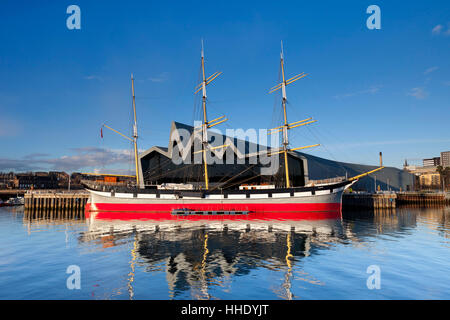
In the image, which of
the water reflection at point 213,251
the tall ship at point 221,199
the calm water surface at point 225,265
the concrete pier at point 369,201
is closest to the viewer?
the calm water surface at point 225,265

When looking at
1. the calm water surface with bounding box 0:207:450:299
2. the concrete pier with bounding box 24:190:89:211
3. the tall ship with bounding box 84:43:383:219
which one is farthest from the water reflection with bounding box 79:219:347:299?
the concrete pier with bounding box 24:190:89:211

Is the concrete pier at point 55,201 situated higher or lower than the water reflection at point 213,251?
higher

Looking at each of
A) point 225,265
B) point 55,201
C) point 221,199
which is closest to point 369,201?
point 221,199

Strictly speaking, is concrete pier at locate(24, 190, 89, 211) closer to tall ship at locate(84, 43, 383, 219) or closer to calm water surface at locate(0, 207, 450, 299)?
tall ship at locate(84, 43, 383, 219)

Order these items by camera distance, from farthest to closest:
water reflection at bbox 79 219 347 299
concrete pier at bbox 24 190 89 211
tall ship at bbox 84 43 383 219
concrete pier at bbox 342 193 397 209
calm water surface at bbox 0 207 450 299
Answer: concrete pier at bbox 342 193 397 209, concrete pier at bbox 24 190 89 211, tall ship at bbox 84 43 383 219, water reflection at bbox 79 219 347 299, calm water surface at bbox 0 207 450 299

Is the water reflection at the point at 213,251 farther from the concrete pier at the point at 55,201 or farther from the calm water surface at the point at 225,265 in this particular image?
the concrete pier at the point at 55,201

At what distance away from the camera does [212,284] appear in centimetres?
1154

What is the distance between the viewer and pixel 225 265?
1438 cm

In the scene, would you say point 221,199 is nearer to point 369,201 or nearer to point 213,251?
point 213,251

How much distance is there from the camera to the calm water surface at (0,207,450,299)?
1087cm

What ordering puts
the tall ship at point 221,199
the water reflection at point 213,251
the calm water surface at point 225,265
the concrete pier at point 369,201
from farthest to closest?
the concrete pier at point 369,201 → the tall ship at point 221,199 → the water reflection at point 213,251 → the calm water surface at point 225,265

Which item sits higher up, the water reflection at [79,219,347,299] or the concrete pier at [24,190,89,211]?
the concrete pier at [24,190,89,211]

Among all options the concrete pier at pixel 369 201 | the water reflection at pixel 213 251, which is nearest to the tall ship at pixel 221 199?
the water reflection at pixel 213 251

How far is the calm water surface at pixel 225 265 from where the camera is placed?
10.9 meters
